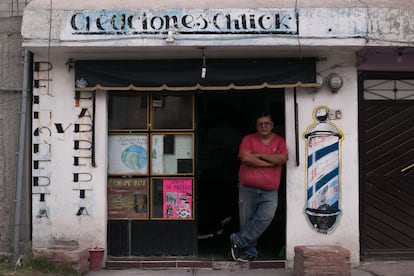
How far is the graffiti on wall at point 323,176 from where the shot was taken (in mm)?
7797

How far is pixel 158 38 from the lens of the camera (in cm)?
726

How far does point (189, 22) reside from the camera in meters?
7.31

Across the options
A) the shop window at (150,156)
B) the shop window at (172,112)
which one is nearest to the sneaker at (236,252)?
the shop window at (150,156)

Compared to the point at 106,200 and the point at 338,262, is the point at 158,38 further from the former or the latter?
the point at 338,262

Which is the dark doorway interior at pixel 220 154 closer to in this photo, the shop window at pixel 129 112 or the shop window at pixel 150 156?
the shop window at pixel 150 156

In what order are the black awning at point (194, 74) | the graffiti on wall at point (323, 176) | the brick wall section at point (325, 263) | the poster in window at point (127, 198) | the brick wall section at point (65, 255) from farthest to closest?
the poster in window at point (127, 198)
the graffiti on wall at point (323, 176)
the black awning at point (194, 74)
the brick wall section at point (65, 255)
the brick wall section at point (325, 263)

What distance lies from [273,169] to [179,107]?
1.59 meters

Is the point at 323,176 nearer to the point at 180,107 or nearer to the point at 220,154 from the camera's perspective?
the point at 180,107

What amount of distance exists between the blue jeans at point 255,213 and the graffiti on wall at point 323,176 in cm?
50

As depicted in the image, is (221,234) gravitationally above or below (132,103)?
below

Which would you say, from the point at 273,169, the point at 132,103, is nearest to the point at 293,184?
the point at 273,169

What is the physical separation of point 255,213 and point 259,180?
51 centimetres

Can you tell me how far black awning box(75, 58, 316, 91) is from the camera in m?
7.70

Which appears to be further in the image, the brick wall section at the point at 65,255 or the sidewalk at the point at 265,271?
the sidewalk at the point at 265,271
